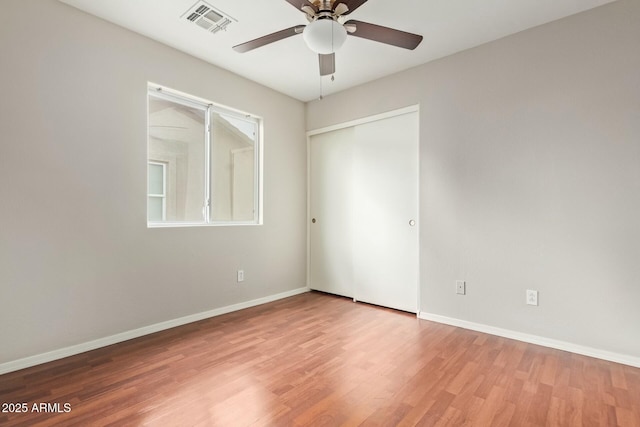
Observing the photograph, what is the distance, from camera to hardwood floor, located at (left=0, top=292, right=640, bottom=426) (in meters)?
1.59

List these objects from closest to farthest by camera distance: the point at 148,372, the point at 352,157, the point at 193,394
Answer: the point at 193,394
the point at 148,372
the point at 352,157

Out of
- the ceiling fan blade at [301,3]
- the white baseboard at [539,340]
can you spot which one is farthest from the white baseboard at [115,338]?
the ceiling fan blade at [301,3]

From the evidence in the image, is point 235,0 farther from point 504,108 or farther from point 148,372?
point 148,372

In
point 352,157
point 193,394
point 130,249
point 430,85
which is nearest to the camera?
point 193,394

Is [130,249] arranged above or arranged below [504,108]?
below

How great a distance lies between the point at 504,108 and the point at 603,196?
100cm

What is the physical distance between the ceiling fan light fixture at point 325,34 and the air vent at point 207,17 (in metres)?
0.98

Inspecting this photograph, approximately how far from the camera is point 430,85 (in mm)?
3117

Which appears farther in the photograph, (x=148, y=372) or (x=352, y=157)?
(x=352, y=157)

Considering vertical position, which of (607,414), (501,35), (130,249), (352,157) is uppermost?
(501,35)

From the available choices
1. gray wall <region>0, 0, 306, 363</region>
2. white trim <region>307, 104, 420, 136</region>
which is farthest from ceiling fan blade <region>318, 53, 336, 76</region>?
gray wall <region>0, 0, 306, 363</region>

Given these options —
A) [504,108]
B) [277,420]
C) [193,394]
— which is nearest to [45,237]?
[193,394]

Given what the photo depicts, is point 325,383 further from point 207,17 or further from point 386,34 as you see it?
point 207,17

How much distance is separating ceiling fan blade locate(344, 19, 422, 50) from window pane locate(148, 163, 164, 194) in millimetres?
2080
